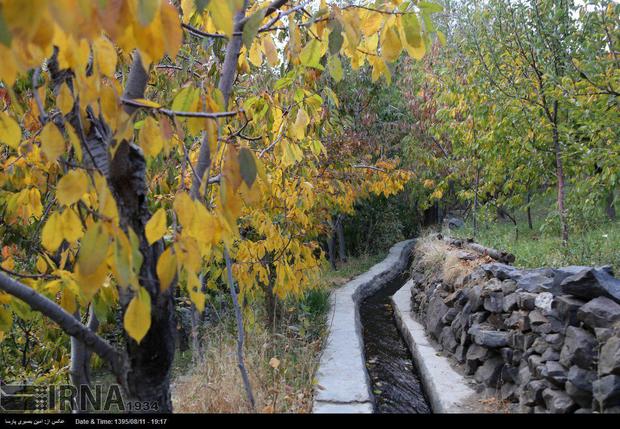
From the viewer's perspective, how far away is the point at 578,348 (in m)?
3.39

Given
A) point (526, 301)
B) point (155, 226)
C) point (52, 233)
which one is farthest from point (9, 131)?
point (526, 301)

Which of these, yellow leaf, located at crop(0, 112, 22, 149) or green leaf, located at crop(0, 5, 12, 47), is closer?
green leaf, located at crop(0, 5, 12, 47)

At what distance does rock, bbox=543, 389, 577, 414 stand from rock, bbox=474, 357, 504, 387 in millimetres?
1019

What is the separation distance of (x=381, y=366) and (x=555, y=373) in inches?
Result: 119

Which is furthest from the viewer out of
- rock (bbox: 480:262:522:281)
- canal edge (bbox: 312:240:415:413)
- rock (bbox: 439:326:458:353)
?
rock (bbox: 439:326:458:353)

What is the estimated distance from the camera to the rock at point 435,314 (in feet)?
21.8

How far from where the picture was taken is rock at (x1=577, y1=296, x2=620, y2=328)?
3303 mm

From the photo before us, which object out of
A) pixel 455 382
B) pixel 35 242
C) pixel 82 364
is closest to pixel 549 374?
pixel 455 382

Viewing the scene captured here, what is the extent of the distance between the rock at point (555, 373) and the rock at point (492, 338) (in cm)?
99

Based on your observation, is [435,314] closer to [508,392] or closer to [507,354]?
[507,354]

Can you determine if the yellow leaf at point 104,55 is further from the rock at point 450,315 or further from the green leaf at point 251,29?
the rock at point 450,315

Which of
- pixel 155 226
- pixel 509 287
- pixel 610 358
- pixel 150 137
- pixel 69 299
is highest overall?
pixel 150 137


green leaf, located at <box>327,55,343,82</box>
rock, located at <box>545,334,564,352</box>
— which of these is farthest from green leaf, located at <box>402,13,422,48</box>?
rock, located at <box>545,334,564,352</box>

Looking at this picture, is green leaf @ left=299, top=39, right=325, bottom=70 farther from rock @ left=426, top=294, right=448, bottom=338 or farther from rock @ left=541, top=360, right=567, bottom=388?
rock @ left=426, top=294, right=448, bottom=338
